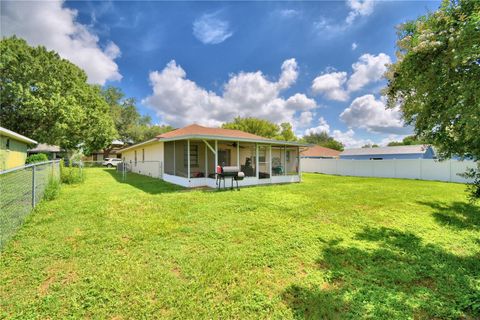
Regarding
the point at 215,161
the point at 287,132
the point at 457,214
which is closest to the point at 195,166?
the point at 215,161

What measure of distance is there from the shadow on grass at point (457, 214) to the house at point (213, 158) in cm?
704

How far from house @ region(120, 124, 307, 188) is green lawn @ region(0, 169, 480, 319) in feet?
15.7

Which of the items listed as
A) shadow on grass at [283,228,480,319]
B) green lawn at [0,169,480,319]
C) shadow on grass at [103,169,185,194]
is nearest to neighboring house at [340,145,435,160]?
green lawn at [0,169,480,319]

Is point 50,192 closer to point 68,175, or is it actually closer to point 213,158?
point 68,175

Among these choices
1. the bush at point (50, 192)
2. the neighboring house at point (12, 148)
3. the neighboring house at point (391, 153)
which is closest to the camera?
the bush at point (50, 192)

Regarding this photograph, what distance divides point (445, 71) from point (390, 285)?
10.1 ft

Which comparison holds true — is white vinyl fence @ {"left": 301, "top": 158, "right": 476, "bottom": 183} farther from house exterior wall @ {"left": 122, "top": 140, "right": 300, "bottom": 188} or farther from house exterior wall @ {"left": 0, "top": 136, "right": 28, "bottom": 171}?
house exterior wall @ {"left": 0, "top": 136, "right": 28, "bottom": 171}

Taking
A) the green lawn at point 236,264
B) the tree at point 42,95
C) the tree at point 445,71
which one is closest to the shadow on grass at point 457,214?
the green lawn at point 236,264

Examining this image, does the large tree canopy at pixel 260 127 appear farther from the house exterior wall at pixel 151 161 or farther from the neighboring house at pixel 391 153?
the house exterior wall at pixel 151 161

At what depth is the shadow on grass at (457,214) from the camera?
6008mm

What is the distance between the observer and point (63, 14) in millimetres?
9516

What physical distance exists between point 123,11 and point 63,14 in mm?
2933

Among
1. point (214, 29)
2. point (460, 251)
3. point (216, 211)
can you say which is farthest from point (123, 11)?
point (460, 251)

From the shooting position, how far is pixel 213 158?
1387cm
